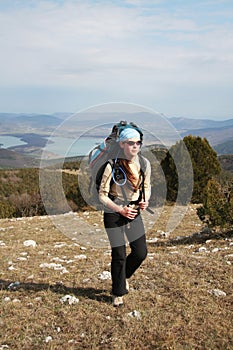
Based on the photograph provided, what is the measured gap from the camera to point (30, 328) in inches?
180

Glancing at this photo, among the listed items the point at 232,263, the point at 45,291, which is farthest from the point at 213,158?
the point at 45,291

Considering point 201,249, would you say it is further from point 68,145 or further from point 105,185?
point 105,185

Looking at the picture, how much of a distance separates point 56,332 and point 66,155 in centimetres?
252

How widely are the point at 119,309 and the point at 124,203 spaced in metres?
1.42

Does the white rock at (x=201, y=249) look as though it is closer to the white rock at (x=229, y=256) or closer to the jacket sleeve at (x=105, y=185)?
the white rock at (x=229, y=256)

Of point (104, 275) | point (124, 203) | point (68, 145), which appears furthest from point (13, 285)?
point (124, 203)

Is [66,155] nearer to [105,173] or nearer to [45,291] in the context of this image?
[105,173]

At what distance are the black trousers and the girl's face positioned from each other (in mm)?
804

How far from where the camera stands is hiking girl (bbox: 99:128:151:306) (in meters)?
4.77

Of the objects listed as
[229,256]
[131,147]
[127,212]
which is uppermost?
[131,147]

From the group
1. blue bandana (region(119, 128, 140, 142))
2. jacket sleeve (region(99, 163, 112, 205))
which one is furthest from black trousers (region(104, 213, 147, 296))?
blue bandana (region(119, 128, 140, 142))

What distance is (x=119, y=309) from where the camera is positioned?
5016mm

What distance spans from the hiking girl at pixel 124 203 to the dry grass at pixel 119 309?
525 millimetres

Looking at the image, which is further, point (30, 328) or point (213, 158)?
point (213, 158)
